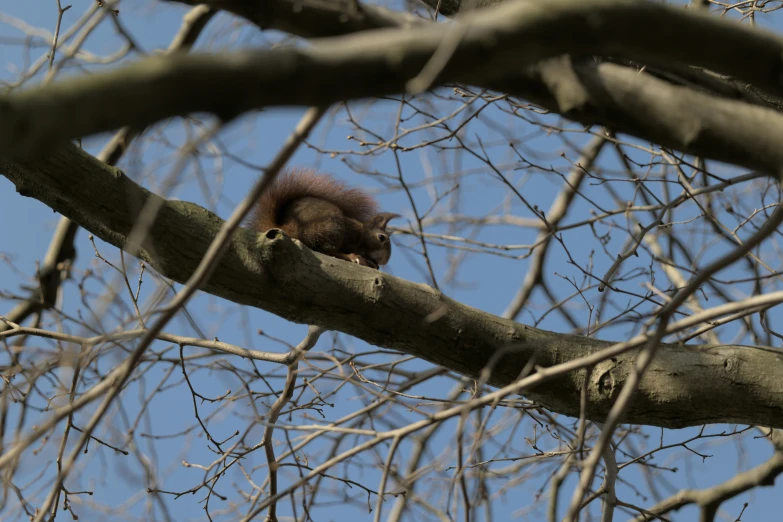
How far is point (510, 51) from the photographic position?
1323 mm

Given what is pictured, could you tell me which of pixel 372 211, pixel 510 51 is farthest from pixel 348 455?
pixel 372 211

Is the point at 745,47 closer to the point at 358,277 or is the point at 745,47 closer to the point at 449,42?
the point at 449,42

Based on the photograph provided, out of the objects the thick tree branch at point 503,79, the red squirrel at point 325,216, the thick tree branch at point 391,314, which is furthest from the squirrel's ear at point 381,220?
the thick tree branch at point 503,79

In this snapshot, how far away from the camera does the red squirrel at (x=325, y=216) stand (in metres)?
3.91

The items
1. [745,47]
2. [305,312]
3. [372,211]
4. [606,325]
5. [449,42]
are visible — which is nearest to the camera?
[449,42]

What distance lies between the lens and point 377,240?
4590 millimetres

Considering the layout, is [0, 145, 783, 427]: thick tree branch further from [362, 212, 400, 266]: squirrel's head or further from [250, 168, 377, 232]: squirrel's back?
[362, 212, 400, 266]: squirrel's head

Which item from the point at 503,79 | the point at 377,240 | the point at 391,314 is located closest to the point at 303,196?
the point at 377,240

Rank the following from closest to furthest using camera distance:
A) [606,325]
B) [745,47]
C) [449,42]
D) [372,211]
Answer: [449,42], [745,47], [606,325], [372,211]

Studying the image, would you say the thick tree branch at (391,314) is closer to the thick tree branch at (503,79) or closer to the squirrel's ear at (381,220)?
the thick tree branch at (503,79)

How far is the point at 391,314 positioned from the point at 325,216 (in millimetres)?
1534

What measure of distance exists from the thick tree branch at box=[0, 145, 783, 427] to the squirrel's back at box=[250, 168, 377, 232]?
154 cm

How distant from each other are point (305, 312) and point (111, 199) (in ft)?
2.14

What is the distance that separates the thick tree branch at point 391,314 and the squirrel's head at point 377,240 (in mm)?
1985
